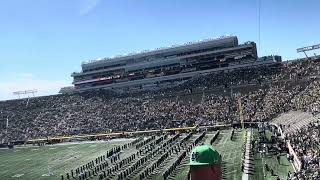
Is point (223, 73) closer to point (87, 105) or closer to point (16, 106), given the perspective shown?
point (87, 105)

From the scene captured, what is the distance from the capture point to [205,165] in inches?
186

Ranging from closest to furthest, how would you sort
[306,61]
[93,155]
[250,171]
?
[250,171] < [93,155] < [306,61]

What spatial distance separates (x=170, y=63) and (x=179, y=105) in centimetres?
2084

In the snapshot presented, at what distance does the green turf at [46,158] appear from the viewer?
1614 inches

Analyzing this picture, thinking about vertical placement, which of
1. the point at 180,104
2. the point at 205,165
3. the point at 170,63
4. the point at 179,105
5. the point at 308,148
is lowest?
the point at 308,148

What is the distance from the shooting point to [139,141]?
54500mm

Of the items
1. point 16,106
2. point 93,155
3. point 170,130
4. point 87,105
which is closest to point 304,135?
point 93,155

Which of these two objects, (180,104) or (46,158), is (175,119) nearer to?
(180,104)

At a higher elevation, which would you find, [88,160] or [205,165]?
[205,165]

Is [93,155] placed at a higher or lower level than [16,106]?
lower

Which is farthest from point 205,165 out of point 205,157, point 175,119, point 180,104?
point 180,104

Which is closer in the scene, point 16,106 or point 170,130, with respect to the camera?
point 170,130

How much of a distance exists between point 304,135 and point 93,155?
21.4m

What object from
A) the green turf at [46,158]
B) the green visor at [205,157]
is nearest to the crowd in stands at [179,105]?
the green turf at [46,158]
